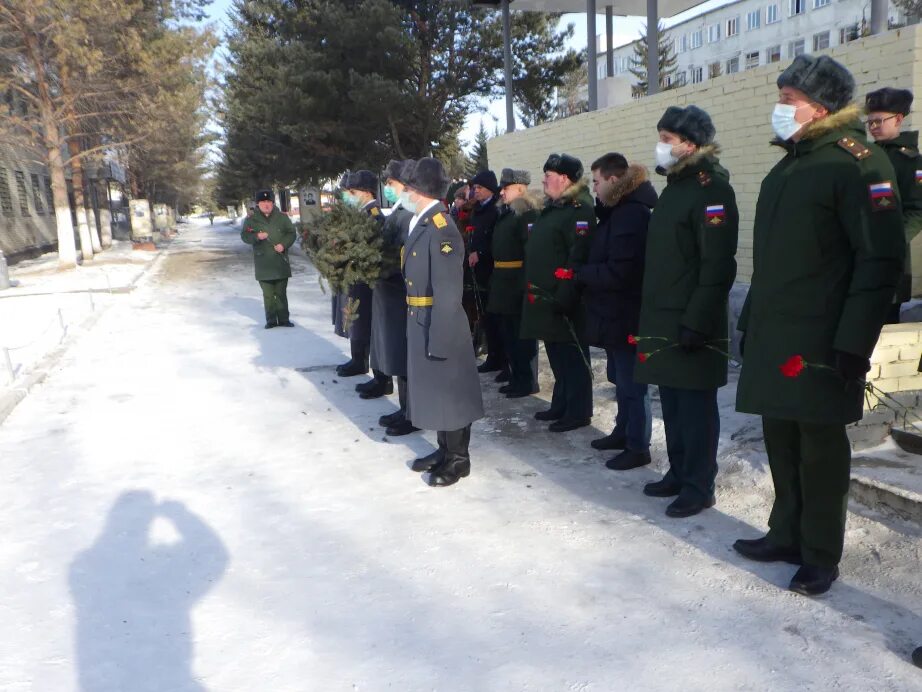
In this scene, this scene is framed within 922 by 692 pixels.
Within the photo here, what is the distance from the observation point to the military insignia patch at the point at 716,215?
3318mm

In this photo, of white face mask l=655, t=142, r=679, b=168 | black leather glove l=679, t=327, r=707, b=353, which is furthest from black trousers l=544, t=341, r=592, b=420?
white face mask l=655, t=142, r=679, b=168

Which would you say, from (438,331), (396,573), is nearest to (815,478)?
(396,573)

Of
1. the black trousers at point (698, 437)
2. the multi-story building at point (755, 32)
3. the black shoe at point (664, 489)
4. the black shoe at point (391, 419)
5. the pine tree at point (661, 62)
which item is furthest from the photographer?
the pine tree at point (661, 62)

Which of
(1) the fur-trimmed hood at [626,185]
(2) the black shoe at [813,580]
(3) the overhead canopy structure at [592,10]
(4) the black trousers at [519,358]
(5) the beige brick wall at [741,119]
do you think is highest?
(3) the overhead canopy structure at [592,10]

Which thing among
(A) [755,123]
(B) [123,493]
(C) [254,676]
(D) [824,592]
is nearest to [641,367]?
(D) [824,592]

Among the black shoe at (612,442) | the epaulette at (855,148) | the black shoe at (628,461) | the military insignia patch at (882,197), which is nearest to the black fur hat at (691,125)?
the epaulette at (855,148)

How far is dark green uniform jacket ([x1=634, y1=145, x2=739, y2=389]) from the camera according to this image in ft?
11.0

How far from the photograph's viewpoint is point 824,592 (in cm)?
289

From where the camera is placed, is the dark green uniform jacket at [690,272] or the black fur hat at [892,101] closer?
the dark green uniform jacket at [690,272]

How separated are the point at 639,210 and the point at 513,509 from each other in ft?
6.02

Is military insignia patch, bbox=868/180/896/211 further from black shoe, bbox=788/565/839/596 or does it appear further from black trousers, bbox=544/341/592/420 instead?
black trousers, bbox=544/341/592/420

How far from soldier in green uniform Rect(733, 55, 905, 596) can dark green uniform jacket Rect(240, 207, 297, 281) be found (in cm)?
725

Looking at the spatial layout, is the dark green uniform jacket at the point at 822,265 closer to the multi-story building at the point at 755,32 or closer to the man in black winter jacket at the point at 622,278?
the man in black winter jacket at the point at 622,278

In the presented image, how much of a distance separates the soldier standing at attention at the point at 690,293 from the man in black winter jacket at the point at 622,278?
0.48 m
